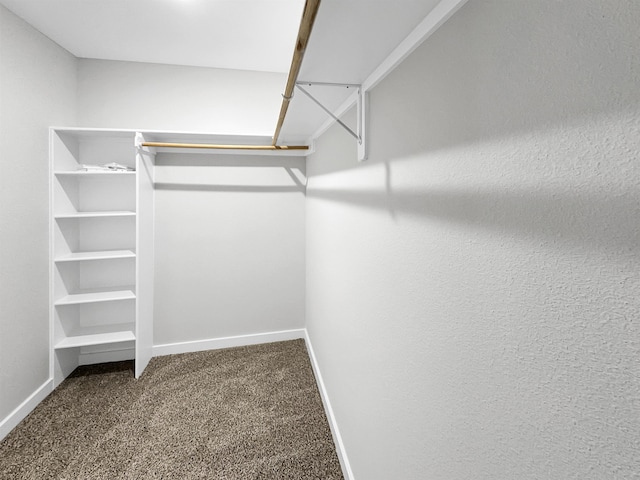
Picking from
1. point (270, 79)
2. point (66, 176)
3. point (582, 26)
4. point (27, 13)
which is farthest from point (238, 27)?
point (582, 26)

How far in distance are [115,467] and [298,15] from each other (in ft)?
9.27

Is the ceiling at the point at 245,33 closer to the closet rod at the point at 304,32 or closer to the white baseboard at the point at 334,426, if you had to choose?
the closet rod at the point at 304,32

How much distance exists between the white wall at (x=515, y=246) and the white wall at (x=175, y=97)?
6.70ft

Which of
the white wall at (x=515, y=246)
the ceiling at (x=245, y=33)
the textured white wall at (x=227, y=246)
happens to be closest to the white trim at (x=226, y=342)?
the textured white wall at (x=227, y=246)

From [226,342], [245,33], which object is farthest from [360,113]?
[226,342]

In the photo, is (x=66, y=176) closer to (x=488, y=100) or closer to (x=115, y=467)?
(x=115, y=467)

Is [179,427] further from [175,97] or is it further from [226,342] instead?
[175,97]

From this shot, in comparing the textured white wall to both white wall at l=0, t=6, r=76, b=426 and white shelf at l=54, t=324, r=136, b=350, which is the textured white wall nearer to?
white shelf at l=54, t=324, r=136, b=350

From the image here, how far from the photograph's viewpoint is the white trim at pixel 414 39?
69cm

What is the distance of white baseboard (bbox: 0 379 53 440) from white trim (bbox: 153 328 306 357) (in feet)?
2.42

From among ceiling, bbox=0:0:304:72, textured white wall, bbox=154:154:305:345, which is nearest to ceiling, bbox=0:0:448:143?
ceiling, bbox=0:0:304:72

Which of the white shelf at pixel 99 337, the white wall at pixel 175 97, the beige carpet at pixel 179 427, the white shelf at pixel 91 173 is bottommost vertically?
the beige carpet at pixel 179 427

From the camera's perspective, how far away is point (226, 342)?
292 cm

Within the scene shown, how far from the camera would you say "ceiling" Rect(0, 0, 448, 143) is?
819mm
